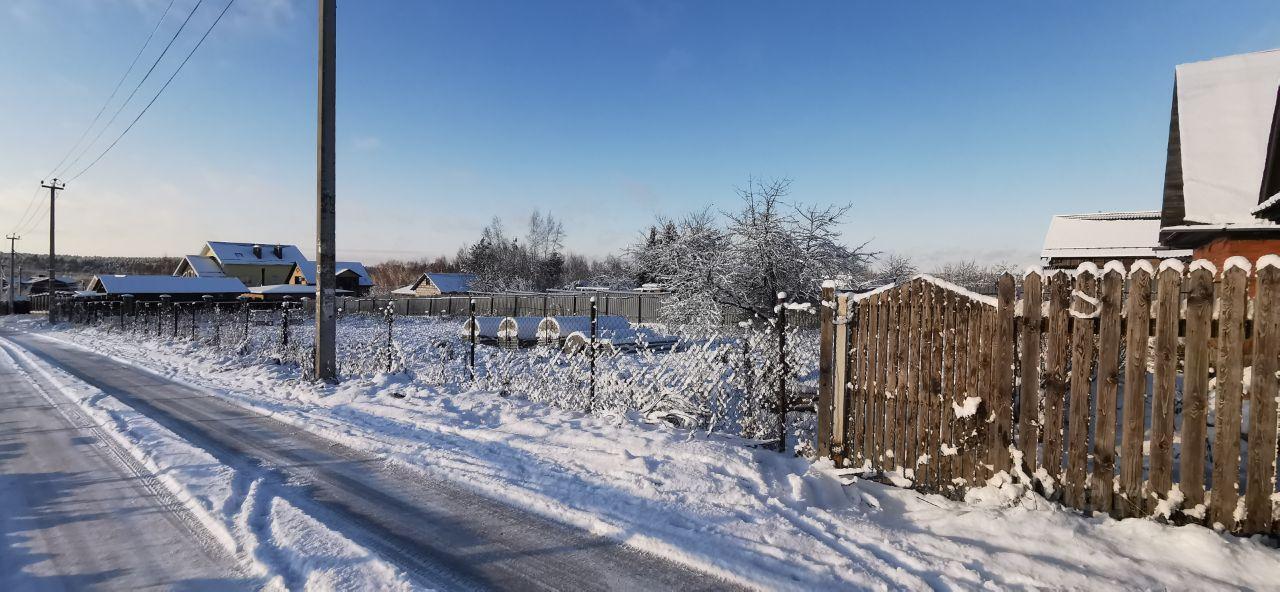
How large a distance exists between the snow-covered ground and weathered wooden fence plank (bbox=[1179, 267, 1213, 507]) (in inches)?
13.1

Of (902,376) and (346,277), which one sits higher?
(346,277)

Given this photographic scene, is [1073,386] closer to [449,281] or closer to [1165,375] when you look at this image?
[1165,375]

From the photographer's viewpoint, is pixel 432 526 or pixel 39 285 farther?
pixel 39 285

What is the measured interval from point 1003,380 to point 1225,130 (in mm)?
13450

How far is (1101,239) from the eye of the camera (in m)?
27.8

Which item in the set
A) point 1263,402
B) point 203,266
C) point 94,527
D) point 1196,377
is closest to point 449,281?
point 203,266

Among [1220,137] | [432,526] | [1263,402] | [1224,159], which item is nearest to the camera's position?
[1263,402]

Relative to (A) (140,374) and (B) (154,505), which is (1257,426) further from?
(A) (140,374)

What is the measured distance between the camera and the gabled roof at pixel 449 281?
2483 inches

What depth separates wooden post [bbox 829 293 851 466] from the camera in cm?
518

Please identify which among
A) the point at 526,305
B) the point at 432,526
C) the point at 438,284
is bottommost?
the point at 432,526

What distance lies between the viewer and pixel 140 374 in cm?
1239

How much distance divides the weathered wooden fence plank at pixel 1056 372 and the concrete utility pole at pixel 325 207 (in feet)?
33.5

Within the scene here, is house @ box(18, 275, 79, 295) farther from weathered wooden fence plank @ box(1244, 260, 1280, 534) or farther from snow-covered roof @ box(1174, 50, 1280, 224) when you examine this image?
snow-covered roof @ box(1174, 50, 1280, 224)
